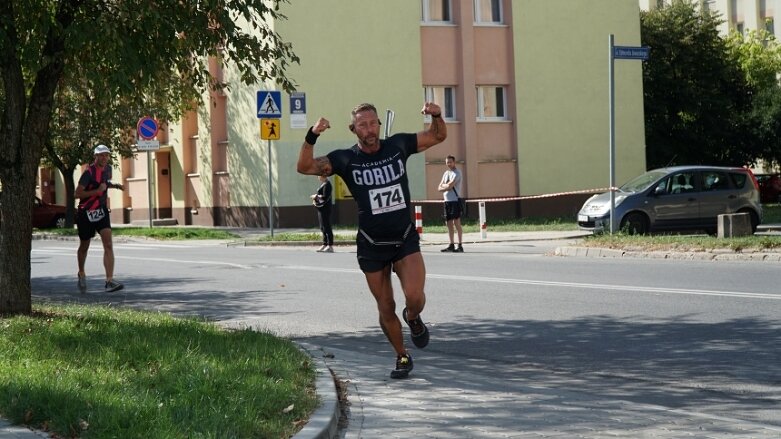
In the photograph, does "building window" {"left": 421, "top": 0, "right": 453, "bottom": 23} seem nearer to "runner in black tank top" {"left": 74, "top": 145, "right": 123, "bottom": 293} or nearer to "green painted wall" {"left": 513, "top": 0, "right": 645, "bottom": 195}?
"green painted wall" {"left": 513, "top": 0, "right": 645, "bottom": 195}

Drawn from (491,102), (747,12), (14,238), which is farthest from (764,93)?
(14,238)

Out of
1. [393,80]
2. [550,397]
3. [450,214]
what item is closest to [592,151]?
[393,80]

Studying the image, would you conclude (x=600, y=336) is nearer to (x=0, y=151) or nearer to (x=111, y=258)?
(x=0, y=151)

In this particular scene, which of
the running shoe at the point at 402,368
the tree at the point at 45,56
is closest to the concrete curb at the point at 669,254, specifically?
the tree at the point at 45,56

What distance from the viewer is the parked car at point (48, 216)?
4425 cm

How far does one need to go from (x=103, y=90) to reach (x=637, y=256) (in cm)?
1091

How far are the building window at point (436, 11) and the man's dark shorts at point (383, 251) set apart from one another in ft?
99.8

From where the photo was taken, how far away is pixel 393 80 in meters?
37.5

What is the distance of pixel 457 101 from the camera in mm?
38562

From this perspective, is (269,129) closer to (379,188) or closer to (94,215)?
(94,215)

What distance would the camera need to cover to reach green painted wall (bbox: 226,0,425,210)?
3647cm

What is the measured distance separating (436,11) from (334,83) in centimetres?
424

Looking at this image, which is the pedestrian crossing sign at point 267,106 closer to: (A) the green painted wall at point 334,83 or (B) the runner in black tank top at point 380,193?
(A) the green painted wall at point 334,83

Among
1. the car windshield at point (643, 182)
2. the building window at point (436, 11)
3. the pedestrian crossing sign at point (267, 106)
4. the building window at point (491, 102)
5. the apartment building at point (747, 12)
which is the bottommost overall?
the car windshield at point (643, 182)
